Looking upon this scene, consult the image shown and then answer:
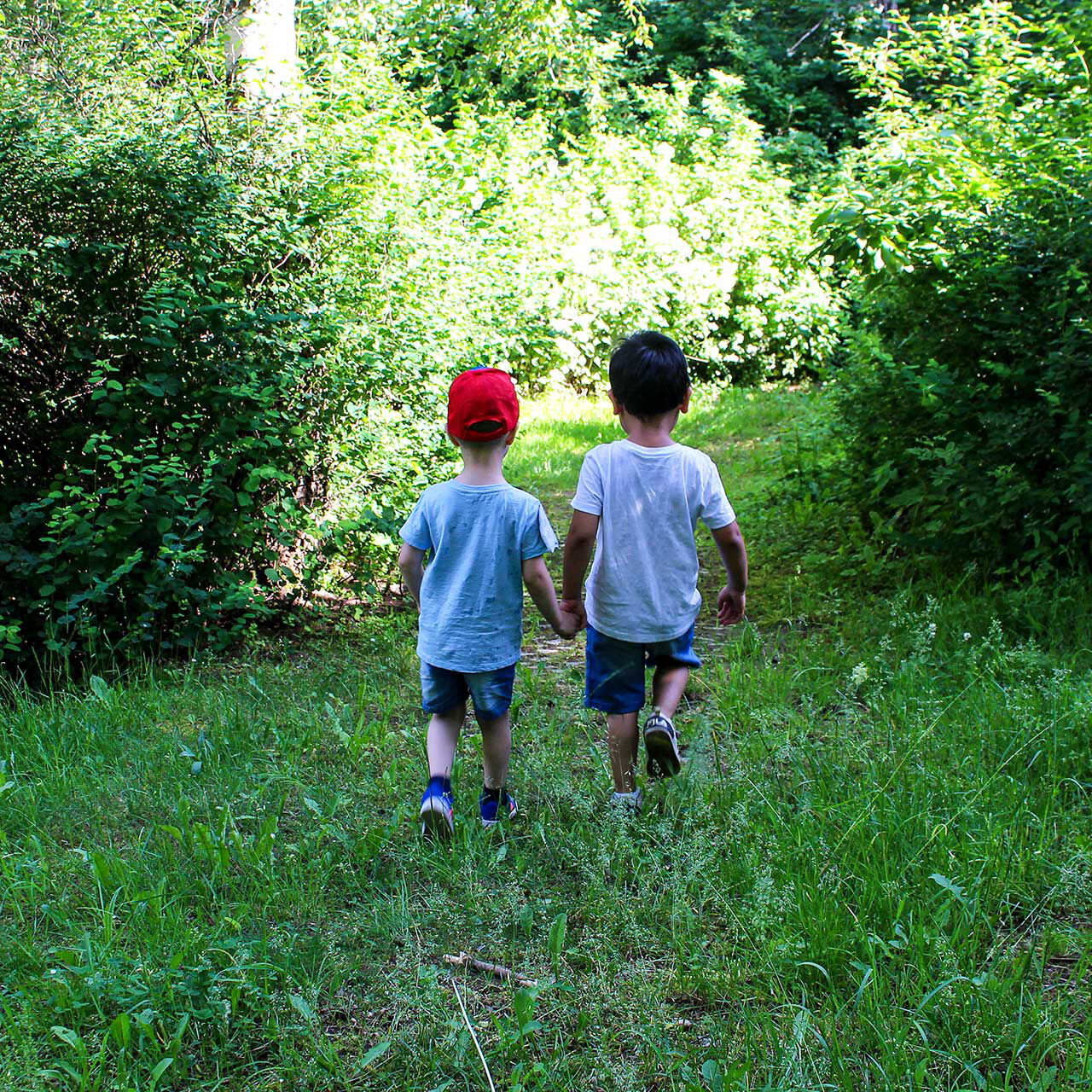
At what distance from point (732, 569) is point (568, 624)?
1.93 feet

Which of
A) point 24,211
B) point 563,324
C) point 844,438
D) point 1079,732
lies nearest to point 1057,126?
point 844,438

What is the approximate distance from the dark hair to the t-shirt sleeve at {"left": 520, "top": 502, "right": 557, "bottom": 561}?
0.45 meters

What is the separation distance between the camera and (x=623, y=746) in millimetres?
3463

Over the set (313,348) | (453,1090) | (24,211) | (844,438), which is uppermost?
(24,211)

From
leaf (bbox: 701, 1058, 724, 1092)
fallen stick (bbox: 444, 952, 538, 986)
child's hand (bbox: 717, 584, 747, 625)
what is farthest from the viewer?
child's hand (bbox: 717, 584, 747, 625)

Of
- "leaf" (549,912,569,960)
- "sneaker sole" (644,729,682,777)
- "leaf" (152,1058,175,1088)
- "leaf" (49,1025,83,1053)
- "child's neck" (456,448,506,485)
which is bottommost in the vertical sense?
"leaf" (549,912,569,960)

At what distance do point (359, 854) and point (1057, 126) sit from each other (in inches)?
212

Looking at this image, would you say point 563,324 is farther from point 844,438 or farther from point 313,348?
point 313,348

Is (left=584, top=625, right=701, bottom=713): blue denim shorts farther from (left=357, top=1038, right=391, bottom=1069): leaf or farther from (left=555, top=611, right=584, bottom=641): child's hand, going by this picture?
(left=357, top=1038, right=391, bottom=1069): leaf

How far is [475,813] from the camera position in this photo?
3455 millimetres

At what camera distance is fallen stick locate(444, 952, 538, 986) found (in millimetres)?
2662

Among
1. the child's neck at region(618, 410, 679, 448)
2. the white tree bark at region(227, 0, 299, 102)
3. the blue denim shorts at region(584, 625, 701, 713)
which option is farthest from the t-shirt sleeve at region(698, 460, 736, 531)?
the white tree bark at region(227, 0, 299, 102)

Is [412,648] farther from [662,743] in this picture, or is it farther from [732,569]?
[732,569]

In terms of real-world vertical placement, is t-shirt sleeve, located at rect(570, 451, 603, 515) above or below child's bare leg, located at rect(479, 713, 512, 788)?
above
